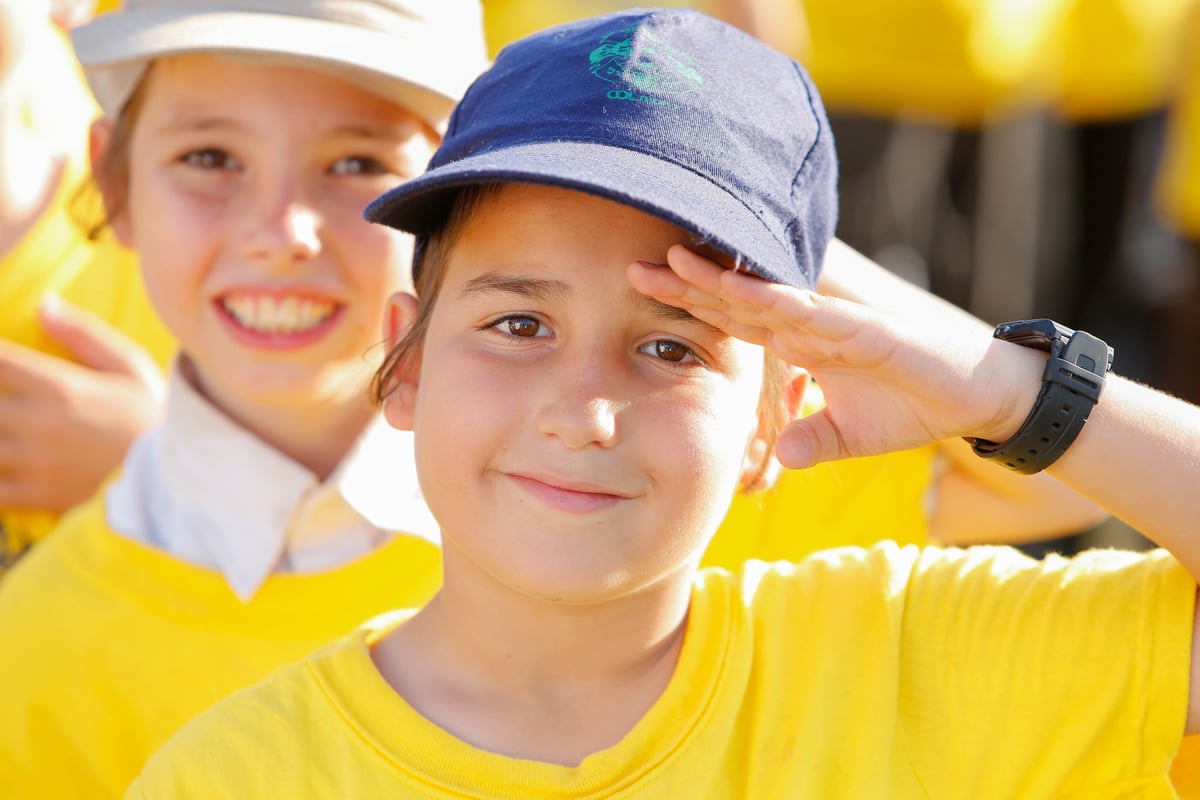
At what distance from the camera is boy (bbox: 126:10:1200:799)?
159cm

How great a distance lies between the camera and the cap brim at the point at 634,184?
1.46 m

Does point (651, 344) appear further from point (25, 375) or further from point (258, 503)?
point (25, 375)

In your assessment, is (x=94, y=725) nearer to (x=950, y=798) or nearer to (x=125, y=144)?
(x=125, y=144)

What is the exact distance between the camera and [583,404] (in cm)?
158

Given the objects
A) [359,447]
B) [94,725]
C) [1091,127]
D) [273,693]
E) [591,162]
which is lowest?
[94,725]

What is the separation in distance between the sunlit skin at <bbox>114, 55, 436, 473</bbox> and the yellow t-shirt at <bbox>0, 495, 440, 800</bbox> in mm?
296

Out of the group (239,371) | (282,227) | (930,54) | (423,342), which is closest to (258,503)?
(239,371)

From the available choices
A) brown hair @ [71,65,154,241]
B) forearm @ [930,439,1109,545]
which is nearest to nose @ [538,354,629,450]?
forearm @ [930,439,1109,545]

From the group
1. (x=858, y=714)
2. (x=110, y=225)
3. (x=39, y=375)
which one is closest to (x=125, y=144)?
(x=110, y=225)

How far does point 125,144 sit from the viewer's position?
91.9 inches

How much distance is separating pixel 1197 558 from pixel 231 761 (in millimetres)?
1100

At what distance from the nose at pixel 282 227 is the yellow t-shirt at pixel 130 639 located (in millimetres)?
461

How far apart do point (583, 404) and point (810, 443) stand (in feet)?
0.94

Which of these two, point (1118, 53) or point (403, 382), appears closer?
→ point (403, 382)
